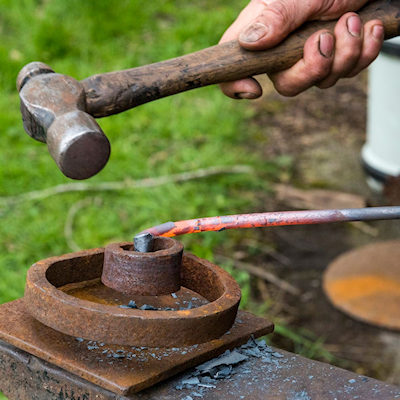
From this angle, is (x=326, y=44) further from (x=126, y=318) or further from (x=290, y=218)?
(x=126, y=318)

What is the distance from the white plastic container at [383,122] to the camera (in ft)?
12.1

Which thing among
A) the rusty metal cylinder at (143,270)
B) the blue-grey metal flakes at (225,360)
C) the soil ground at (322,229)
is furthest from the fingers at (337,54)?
the soil ground at (322,229)

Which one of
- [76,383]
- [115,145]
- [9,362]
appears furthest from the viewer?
[115,145]

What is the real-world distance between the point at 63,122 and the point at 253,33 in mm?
536

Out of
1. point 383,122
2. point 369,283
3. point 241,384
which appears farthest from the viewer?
point 383,122

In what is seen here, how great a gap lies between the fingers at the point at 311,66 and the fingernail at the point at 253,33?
136 mm

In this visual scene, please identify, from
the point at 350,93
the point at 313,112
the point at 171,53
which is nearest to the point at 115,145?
the point at 171,53

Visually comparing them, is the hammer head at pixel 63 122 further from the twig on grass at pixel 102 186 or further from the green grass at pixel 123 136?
the twig on grass at pixel 102 186

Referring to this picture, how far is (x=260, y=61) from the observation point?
1.72 metres

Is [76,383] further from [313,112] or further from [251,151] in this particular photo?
[313,112]

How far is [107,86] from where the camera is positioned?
1.57 m

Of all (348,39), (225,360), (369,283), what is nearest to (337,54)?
(348,39)

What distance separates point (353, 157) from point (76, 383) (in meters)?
3.60

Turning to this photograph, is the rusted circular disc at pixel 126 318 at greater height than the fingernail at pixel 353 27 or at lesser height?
lesser
